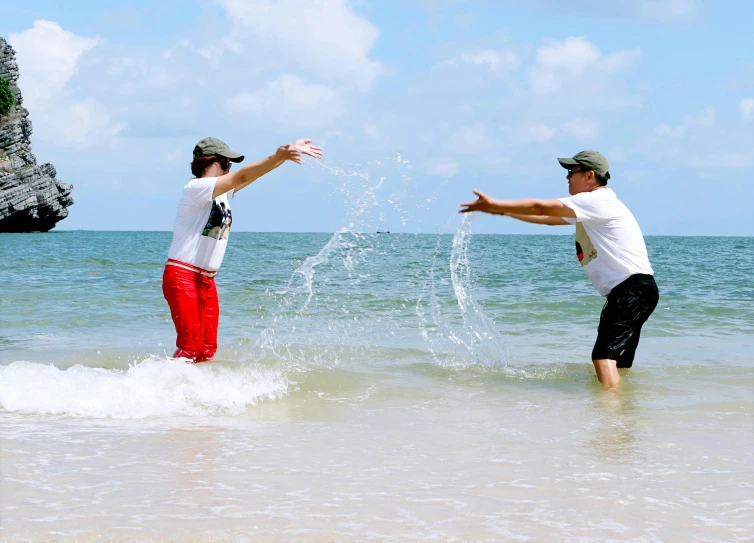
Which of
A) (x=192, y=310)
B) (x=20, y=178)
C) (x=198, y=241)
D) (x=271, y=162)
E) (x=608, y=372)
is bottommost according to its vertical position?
(x=608, y=372)

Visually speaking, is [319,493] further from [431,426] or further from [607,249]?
[607,249]

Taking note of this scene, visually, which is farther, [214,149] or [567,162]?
[567,162]

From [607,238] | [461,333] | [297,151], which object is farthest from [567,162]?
[461,333]

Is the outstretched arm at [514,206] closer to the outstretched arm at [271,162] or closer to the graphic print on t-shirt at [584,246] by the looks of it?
the graphic print on t-shirt at [584,246]

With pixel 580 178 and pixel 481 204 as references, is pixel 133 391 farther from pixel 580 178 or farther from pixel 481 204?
pixel 580 178

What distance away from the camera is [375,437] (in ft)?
14.1

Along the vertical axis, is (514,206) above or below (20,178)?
below

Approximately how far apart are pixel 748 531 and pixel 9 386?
4424 millimetres

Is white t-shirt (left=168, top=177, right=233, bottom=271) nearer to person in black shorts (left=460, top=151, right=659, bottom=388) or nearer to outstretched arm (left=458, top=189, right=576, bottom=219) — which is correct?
outstretched arm (left=458, top=189, right=576, bottom=219)

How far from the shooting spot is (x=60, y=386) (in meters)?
5.11

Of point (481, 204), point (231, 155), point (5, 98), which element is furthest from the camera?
point (5, 98)

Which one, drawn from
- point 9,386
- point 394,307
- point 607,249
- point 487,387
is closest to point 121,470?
point 9,386

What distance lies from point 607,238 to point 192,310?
3.00m

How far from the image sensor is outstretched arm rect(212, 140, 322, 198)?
474 cm
